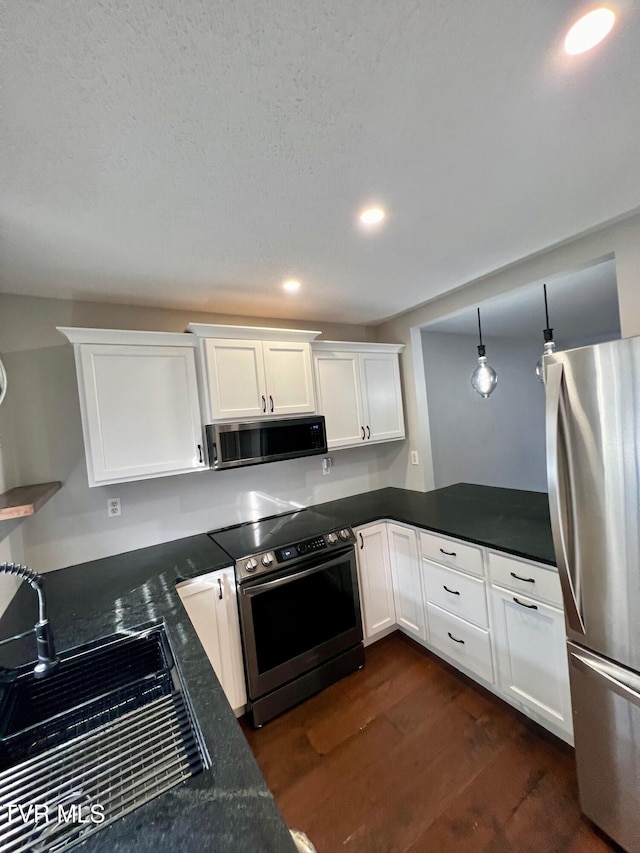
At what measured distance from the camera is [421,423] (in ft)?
9.95

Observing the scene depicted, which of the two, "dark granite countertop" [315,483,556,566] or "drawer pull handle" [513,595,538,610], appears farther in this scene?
"dark granite countertop" [315,483,556,566]

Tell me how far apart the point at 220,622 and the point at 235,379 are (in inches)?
54.5

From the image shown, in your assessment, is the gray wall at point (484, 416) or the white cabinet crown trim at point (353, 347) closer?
the white cabinet crown trim at point (353, 347)

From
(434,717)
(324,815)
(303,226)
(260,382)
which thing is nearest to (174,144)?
(303,226)

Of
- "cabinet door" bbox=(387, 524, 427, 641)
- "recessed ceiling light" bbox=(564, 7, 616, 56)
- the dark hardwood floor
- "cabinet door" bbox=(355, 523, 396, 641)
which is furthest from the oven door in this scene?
"recessed ceiling light" bbox=(564, 7, 616, 56)

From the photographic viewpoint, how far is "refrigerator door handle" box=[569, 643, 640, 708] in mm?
1178

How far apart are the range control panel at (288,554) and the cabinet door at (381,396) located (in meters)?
0.93

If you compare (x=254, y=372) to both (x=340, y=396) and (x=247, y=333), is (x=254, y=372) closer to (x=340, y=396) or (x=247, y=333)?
(x=247, y=333)

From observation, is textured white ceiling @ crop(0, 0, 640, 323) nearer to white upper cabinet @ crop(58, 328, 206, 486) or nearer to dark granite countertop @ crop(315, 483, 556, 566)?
white upper cabinet @ crop(58, 328, 206, 486)

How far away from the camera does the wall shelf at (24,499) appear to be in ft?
4.18

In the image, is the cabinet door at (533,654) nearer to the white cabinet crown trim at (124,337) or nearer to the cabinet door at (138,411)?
the cabinet door at (138,411)

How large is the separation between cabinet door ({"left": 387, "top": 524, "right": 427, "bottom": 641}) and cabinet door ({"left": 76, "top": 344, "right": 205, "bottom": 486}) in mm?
1420

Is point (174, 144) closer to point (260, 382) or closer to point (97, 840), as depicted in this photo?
point (260, 382)

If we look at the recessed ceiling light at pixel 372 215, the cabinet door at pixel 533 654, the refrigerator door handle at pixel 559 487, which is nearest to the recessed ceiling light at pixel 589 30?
the recessed ceiling light at pixel 372 215
